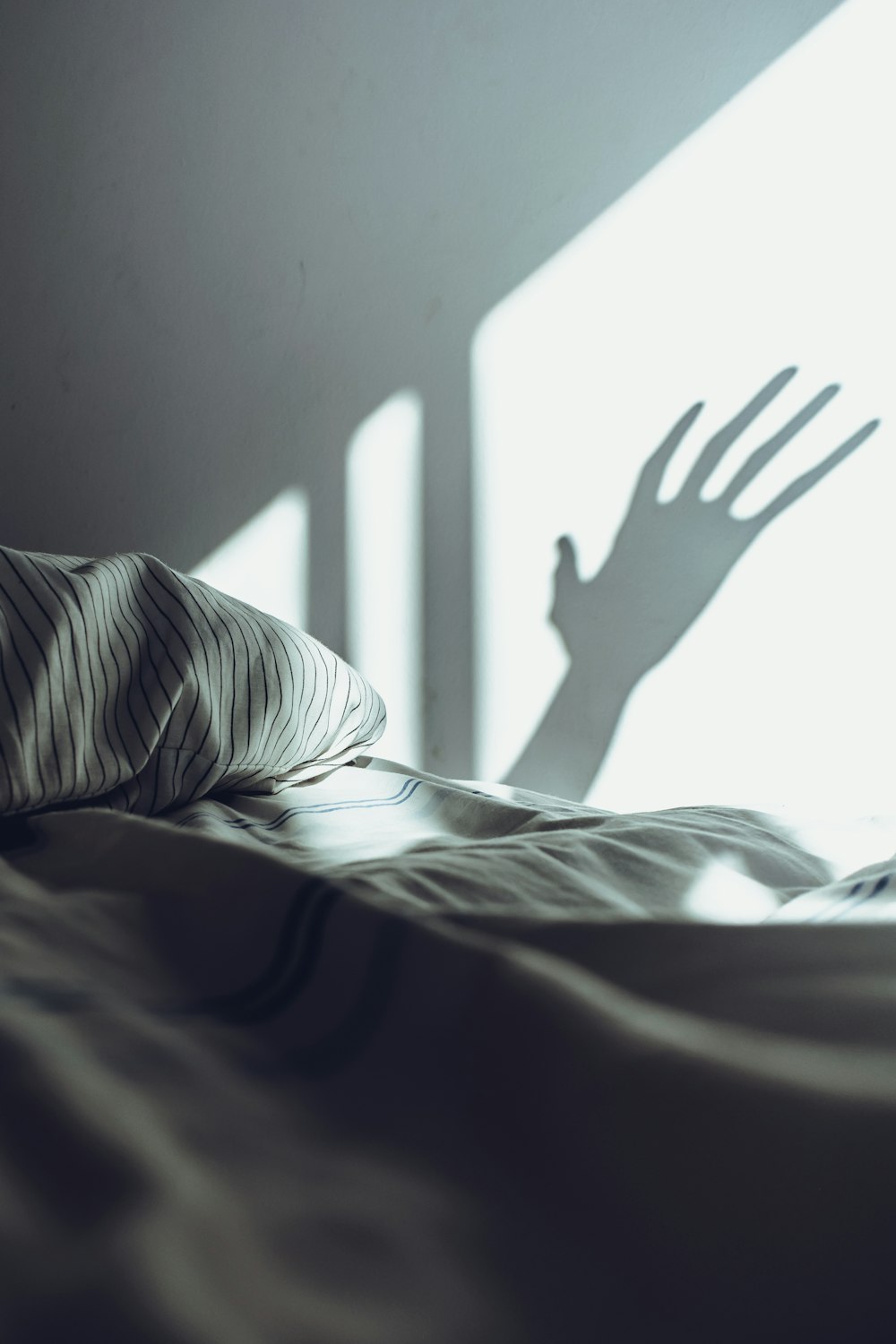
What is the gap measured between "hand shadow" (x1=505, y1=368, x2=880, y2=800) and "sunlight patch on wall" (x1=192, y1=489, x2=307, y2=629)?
42 centimetres

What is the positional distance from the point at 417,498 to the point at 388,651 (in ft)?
0.78

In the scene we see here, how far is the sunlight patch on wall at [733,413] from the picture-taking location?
1.19 metres

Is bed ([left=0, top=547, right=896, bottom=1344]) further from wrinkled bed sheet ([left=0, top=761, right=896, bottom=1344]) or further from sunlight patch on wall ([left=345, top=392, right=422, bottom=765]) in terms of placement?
sunlight patch on wall ([left=345, top=392, right=422, bottom=765])

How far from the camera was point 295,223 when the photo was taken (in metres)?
1.46

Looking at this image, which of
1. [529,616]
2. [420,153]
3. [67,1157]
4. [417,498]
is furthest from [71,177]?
[67,1157]

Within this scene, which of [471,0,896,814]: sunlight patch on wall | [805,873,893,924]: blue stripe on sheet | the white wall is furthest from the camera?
the white wall

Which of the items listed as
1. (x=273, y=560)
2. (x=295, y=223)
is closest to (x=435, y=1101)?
(x=273, y=560)

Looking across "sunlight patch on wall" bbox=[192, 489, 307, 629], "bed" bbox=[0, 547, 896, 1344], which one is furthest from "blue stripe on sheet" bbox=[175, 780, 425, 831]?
"sunlight patch on wall" bbox=[192, 489, 307, 629]

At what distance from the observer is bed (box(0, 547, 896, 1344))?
180 millimetres

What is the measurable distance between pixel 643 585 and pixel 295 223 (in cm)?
80

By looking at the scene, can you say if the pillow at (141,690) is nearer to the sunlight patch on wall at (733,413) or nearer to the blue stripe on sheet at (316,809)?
the blue stripe on sheet at (316,809)

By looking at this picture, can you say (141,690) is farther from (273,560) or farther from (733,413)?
(733,413)

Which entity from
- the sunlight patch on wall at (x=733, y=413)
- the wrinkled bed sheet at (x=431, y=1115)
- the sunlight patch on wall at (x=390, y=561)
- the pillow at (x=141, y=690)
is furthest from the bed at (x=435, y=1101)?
the sunlight patch on wall at (x=390, y=561)

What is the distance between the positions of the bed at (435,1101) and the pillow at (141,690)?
0.19m
